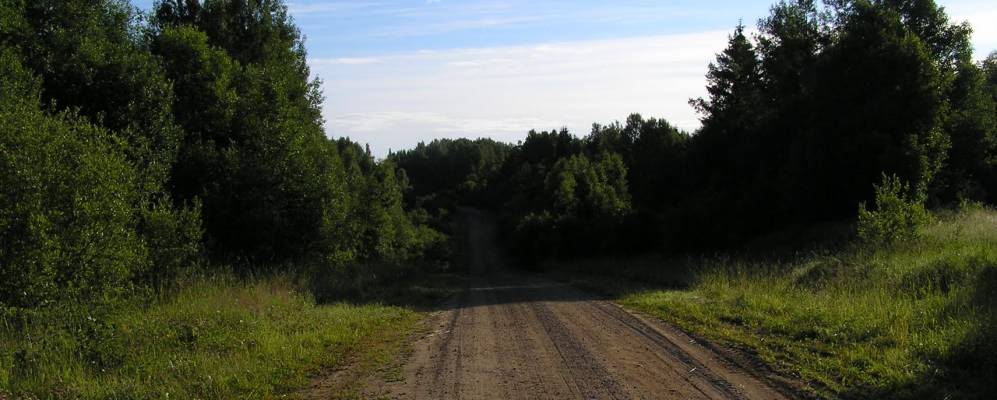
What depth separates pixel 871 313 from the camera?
10062mm

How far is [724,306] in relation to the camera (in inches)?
510

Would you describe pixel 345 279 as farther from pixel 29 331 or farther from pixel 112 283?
pixel 29 331

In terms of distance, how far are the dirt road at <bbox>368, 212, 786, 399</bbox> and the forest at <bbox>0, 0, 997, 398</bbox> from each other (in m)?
1.11

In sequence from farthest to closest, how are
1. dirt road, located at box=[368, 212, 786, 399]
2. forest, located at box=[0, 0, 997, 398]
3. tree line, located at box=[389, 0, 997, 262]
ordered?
tree line, located at box=[389, 0, 997, 262], forest, located at box=[0, 0, 997, 398], dirt road, located at box=[368, 212, 786, 399]

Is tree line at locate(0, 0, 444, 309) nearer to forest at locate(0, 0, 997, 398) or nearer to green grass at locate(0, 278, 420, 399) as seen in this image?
forest at locate(0, 0, 997, 398)

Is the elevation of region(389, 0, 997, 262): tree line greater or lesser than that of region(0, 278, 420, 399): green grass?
greater

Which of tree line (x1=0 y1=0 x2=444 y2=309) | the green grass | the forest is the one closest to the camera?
the green grass

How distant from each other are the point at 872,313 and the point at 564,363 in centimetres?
517

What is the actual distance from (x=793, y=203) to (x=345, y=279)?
24755 millimetres

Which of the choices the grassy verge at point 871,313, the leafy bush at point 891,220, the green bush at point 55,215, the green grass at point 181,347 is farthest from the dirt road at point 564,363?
the leafy bush at point 891,220

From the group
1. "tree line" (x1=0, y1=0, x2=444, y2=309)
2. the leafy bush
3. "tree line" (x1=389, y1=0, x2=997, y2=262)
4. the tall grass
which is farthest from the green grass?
"tree line" (x1=389, y1=0, x2=997, y2=262)

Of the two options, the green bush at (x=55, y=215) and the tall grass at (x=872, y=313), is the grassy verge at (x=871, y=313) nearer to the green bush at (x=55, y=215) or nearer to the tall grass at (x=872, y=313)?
the tall grass at (x=872, y=313)

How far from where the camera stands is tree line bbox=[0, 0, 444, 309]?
33.9 ft

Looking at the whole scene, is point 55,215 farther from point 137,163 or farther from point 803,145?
point 803,145
